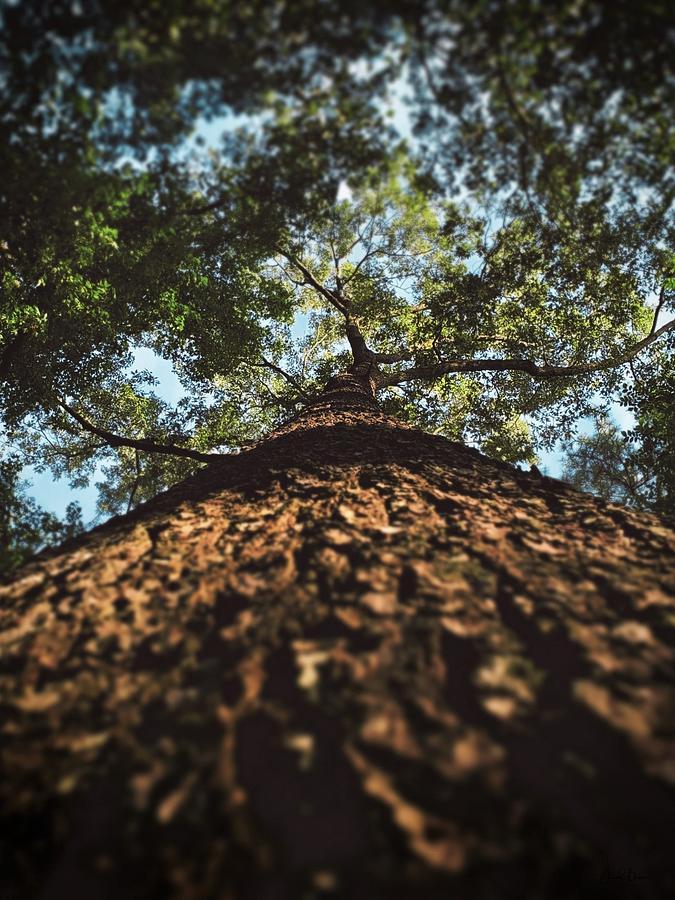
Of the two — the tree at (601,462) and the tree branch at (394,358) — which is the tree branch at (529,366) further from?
the tree at (601,462)

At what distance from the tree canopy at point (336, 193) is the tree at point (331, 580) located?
0.03 m

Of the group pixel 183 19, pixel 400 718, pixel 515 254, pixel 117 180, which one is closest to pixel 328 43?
pixel 183 19

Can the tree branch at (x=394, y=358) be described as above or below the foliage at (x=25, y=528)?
above

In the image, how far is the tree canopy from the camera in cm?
302

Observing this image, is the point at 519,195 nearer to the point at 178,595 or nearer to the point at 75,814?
the point at 178,595

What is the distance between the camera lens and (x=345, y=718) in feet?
4.70

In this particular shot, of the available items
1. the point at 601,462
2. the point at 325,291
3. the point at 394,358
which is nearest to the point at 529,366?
the point at 394,358

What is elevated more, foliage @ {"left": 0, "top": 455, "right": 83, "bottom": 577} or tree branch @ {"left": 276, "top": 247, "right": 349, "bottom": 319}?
tree branch @ {"left": 276, "top": 247, "right": 349, "bottom": 319}

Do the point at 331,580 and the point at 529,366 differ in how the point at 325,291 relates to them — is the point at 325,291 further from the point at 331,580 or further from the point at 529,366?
the point at 331,580

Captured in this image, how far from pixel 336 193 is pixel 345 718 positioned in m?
5.16

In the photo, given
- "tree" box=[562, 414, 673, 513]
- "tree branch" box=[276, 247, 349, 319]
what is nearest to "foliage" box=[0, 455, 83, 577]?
"tree branch" box=[276, 247, 349, 319]

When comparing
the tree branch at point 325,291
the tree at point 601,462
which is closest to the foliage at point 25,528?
the tree branch at point 325,291

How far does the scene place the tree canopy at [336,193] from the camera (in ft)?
9.90

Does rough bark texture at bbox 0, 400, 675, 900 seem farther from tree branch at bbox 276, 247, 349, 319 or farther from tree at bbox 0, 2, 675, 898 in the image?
tree branch at bbox 276, 247, 349, 319
